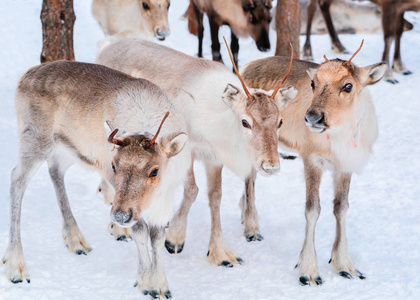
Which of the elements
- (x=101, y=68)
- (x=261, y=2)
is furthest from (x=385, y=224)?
(x=261, y=2)

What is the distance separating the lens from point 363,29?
1199cm

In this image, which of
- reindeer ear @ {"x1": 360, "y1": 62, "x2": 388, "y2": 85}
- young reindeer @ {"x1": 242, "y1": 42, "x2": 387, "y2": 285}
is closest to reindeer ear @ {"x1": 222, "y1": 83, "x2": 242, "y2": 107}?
young reindeer @ {"x1": 242, "y1": 42, "x2": 387, "y2": 285}

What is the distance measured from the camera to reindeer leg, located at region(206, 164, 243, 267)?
5.15 metres

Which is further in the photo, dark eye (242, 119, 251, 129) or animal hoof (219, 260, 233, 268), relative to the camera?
animal hoof (219, 260, 233, 268)

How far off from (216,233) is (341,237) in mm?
1084

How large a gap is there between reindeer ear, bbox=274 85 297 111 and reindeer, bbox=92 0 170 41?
14.0 ft

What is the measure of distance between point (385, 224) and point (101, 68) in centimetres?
310

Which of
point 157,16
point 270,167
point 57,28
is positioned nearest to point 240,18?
point 157,16

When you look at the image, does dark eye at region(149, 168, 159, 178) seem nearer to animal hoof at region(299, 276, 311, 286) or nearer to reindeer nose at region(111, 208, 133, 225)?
reindeer nose at region(111, 208, 133, 225)

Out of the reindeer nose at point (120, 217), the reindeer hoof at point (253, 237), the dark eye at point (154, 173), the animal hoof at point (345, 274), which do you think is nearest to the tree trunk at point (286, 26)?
the reindeer hoof at point (253, 237)

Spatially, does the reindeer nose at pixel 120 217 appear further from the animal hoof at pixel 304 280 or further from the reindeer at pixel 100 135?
the animal hoof at pixel 304 280

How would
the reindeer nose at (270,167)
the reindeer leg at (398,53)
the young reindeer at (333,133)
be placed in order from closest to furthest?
the reindeer nose at (270,167) < the young reindeer at (333,133) < the reindeer leg at (398,53)

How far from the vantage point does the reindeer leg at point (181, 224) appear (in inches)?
210

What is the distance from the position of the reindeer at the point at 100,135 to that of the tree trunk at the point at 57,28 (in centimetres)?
317
